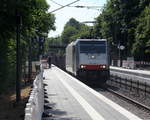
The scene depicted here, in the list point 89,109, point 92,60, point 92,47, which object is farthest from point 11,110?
point 92,47

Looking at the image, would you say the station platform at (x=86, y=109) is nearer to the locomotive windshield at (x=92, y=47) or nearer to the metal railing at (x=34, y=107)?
the metal railing at (x=34, y=107)

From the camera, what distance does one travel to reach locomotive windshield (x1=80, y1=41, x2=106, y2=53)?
124ft

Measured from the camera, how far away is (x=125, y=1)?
9131cm

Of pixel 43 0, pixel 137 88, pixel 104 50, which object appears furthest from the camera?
pixel 104 50

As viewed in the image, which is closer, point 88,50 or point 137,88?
point 137,88

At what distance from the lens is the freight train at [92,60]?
1462 inches

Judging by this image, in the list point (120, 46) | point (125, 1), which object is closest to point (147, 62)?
point (120, 46)

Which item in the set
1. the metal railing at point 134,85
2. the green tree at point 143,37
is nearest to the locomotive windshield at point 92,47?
the metal railing at point 134,85

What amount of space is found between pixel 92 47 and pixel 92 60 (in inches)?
42.1

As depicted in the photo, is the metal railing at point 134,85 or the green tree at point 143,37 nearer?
the metal railing at point 134,85

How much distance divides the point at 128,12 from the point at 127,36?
13.7ft

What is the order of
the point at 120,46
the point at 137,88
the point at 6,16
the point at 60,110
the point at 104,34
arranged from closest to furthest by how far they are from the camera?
the point at 60,110
the point at 6,16
the point at 137,88
the point at 120,46
the point at 104,34

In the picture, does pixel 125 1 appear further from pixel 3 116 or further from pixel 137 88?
pixel 3 116

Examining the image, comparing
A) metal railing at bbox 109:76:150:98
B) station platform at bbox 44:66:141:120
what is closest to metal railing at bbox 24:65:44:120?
station platform at bbox 44:66:141:120
